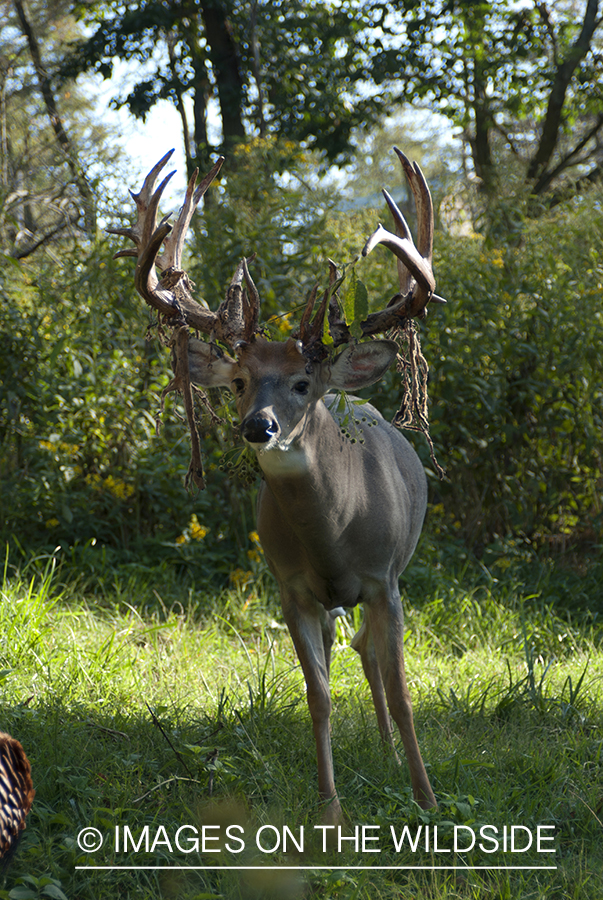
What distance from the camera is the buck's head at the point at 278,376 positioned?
8.55 feet

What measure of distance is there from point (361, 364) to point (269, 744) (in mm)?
1692

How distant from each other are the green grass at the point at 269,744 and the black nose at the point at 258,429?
1368mm

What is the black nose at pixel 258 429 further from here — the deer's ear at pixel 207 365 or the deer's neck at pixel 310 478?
the deer's ear at pixel 207 365

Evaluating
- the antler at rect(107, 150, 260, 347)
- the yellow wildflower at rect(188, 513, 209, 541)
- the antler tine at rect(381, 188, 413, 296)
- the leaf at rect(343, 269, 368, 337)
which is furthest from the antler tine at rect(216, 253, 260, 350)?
the yellow wildflower at rect(188, 513, 209, 541)

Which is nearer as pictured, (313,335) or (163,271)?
(313,335)

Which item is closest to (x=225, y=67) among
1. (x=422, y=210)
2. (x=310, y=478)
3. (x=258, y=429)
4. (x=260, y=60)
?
(x=260, y=60)

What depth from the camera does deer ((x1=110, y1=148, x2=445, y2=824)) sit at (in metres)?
2.83

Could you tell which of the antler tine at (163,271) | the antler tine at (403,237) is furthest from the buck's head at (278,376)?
the antler tine at (403,237)

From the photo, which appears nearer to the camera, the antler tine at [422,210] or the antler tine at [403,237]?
the antler tine at [403,237]

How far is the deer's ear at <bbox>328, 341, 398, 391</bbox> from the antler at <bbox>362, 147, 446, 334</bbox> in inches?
5.6

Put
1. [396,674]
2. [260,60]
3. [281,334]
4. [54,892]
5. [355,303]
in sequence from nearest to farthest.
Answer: [54,892], [355,303], [396,674], [281,334], [260,60]

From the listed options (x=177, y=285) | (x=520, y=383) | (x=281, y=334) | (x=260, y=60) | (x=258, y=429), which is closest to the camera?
(x=258, y=429)

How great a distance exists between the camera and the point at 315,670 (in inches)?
124

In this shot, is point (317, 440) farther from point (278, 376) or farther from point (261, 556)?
point (261, 556)
